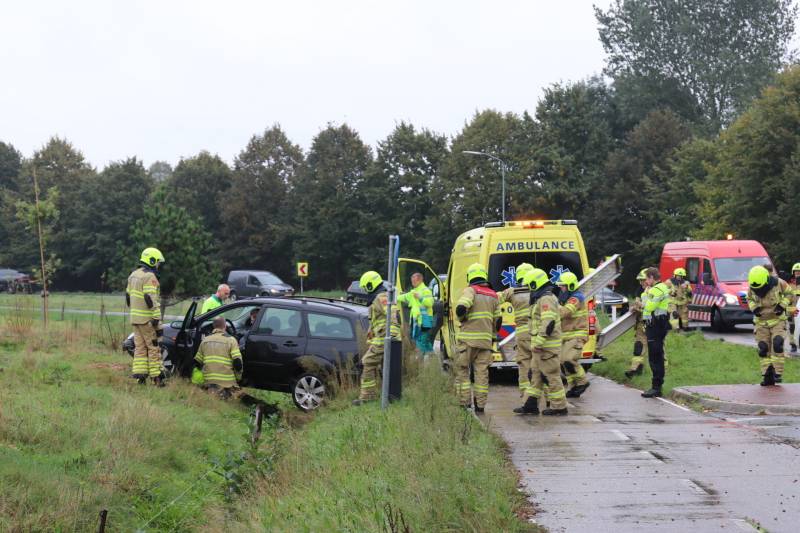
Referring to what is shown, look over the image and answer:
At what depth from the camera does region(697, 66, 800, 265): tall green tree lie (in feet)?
118

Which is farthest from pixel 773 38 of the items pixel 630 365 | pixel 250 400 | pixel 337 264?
pixel 250 400

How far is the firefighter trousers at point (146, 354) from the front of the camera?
13688 mm

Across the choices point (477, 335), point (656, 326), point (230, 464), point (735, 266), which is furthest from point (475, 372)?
point (735, 266)

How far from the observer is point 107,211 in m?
70.1

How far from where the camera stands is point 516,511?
6.88 meters

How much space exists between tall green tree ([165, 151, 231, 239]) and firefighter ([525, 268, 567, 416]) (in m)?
59.4

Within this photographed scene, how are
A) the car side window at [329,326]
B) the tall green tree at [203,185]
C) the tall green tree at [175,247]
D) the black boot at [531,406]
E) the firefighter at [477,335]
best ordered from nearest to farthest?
the firefighter at [477,335], the black boot at [531,406], the car side window at [329,326], the tall green tree at [175,247], the tall green tree at [203,185]

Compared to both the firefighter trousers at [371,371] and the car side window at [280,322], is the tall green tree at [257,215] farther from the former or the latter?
the firefighter trousers at [371,371]

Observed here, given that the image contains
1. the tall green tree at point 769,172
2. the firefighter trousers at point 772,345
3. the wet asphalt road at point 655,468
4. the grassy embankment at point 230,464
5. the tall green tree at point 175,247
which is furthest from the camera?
the tall green tree at point 769,172

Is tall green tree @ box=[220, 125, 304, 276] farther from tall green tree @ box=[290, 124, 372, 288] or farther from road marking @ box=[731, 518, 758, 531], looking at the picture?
road marking @ box=[731, 518, 758, 531]

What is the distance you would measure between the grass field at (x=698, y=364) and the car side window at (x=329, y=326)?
4.72 m

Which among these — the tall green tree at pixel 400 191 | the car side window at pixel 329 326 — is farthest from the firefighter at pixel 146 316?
the tall green tree at pixel 400 191

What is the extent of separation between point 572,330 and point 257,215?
180 feet

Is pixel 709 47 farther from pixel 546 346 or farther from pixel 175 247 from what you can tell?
pixel 546 346
